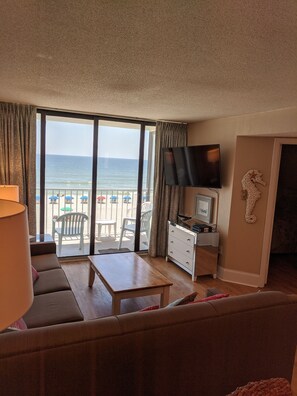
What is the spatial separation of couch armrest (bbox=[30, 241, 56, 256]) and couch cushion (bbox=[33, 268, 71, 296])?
0.58 m

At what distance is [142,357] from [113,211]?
3870 millimetres

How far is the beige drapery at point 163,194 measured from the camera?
4.86m

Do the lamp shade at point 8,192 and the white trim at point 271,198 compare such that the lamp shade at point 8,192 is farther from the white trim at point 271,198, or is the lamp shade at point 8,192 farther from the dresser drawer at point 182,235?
the white trim at point 271,198

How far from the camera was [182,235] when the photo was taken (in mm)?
4422

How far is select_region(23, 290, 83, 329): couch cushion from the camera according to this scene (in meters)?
2.10

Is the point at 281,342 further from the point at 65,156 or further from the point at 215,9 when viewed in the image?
the point at 65,156

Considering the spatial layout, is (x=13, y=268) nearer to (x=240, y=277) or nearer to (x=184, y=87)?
(x=184, y=87)

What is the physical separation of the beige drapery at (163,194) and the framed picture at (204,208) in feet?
1.55

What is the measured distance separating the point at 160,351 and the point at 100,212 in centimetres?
374

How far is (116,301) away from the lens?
2.72m

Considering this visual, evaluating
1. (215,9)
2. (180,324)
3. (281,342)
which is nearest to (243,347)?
(281,342)

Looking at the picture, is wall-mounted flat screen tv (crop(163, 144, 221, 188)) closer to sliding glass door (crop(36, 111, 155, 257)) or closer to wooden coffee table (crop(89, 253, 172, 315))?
sliding glass door (crop(36, 111, 155, 257))

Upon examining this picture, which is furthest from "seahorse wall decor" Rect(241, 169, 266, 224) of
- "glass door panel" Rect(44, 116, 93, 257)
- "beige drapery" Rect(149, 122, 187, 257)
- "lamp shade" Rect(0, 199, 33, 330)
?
"lamp shade" Rect(0, 199, 33, 330)

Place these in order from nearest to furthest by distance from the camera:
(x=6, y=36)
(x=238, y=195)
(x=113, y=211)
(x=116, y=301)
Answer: (x=6, y=36) < (x=116, y=301) < (x=238, y=195) < (x=113, y=211)
